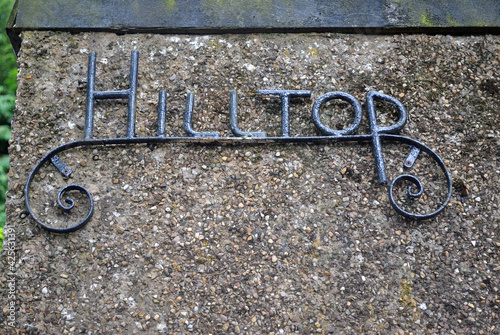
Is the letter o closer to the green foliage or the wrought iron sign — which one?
the wrought iron sign

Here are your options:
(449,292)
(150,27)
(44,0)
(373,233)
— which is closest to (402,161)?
(373,233)

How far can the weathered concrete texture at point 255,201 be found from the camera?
2.28 m

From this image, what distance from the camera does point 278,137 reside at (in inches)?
99.7

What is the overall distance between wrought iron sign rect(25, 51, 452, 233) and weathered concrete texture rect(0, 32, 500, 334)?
0.06 m

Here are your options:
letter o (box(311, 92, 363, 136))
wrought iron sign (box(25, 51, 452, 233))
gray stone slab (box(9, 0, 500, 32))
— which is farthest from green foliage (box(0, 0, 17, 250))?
letter o (box(311, 92, 363, 136))

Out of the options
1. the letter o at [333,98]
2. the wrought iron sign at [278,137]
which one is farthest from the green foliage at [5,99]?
the letter o at [333,98]

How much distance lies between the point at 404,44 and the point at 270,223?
1468 millimetres

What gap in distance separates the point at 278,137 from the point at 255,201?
400 mm

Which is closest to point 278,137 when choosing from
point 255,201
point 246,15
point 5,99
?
point 255,201

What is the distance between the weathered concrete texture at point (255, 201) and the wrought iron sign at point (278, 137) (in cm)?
6

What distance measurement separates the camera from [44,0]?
283 cm

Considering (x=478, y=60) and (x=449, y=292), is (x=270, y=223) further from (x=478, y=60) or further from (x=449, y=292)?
(x=478, y=60)

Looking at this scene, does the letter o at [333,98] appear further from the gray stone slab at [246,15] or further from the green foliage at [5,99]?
the green foliage at [5,99]

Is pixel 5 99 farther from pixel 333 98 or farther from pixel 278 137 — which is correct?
pixel 333 98
